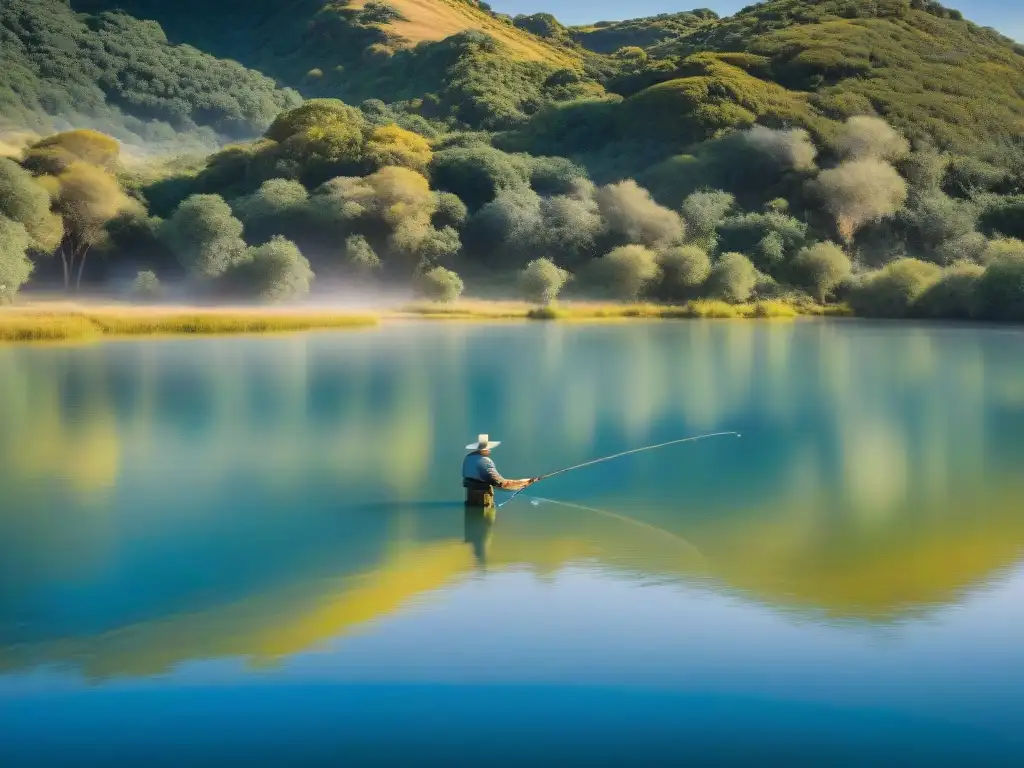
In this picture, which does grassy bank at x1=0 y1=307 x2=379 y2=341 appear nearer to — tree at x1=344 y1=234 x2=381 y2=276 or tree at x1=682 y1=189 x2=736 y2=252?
tree at x1=344 y1=234 x2=381 y2=276

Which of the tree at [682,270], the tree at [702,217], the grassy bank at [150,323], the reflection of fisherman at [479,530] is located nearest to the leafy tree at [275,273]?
the grassy bank at [150,323]

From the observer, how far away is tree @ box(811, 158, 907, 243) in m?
78.8

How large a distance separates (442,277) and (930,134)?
1789 inches

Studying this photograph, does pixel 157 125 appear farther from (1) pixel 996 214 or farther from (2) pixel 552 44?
(1) pixel 996 214

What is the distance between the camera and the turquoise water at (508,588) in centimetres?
731

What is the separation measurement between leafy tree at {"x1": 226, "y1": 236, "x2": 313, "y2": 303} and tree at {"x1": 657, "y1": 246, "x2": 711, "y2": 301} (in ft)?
61.2

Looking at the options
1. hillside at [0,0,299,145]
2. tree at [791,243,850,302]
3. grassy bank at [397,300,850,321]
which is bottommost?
grassy bank at [397,300,850,321]

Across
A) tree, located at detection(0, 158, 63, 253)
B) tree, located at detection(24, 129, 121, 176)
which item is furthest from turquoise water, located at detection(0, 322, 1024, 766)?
tree, located at detection(24, 129, 121, 176)

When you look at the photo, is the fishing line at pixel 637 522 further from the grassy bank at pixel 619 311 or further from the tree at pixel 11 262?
the grassy bank at pixel 619 311

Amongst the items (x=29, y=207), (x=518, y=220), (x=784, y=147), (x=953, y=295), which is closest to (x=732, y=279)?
(x=953, y=295)

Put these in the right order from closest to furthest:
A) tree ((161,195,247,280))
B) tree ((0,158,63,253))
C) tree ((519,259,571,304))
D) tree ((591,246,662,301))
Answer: tree ((0,158,63,253)) → tree ((161,195,247,280)) → tree ((519,259,571,304)) → tree ((591,246,662,301))

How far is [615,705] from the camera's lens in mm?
7637

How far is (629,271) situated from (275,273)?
18.3 metres

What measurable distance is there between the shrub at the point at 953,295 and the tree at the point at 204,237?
108 ft
